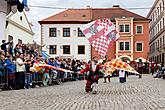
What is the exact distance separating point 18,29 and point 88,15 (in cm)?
3586

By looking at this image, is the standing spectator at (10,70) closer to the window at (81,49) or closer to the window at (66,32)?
the window at (81,49)

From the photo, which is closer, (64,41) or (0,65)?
(0,65)

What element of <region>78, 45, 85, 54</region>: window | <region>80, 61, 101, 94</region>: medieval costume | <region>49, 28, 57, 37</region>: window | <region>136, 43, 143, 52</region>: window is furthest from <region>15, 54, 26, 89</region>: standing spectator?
<region>136, 43, 143, 52</region>: window

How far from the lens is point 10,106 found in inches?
458

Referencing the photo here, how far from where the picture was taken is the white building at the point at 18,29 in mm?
36697

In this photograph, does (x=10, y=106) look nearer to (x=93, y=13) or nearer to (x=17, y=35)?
(x=17, y=35)

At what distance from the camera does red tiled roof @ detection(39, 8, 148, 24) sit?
2891 inches

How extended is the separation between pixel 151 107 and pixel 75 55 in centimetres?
6133

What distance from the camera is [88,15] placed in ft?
248

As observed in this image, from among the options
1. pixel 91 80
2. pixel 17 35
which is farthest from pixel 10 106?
pixel 17 35

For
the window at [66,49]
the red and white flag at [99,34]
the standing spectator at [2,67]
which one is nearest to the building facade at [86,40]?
the window at [66,49]

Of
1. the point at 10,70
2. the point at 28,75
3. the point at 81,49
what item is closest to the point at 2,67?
the point at 10,70

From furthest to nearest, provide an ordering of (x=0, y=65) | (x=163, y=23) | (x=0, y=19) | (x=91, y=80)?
1. (x=163, y=23)
2. (x=0, y=19)
3. (x=0, y=65)
4. (x=91, y=80)

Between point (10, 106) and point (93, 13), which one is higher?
point (93, 13)
